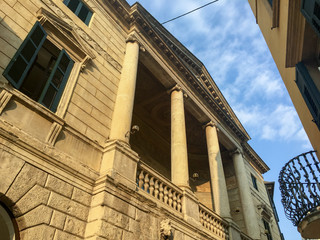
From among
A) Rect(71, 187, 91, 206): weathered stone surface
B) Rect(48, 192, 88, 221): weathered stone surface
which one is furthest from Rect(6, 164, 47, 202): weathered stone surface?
Rect(71, 187, 91, 206): weathered stone surface

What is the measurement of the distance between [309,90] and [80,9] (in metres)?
7.95

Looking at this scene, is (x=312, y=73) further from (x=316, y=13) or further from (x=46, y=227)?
(x=46, y=227)

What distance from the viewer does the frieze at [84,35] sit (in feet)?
27.5

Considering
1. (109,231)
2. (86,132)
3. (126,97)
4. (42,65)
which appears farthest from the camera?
(126,97)

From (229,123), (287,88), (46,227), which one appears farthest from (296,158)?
(229,123)

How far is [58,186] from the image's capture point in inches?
223

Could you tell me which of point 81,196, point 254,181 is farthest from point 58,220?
point 254,181

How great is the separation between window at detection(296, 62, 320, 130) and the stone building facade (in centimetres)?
454

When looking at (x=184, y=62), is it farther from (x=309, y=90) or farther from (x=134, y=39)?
(x=309, y=90)

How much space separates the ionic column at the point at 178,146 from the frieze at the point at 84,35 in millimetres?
3311

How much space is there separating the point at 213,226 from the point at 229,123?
27.8ft

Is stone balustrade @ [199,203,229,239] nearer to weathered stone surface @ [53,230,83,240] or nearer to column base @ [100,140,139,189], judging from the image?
column base @ [100,140,139,189]

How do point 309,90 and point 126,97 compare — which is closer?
point 309,90

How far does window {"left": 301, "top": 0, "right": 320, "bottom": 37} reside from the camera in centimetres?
457
